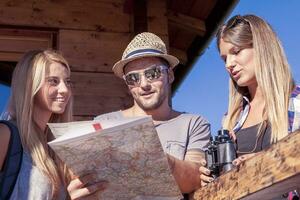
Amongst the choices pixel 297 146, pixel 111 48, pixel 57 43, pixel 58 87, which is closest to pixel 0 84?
pixel 57 43

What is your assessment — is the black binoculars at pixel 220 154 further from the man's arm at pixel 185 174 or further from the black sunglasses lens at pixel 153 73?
the black sunglasses lens at pixel 153 73

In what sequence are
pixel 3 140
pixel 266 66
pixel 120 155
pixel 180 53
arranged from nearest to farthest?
pixel 120 155 < pixel 3 140 < pixel 266 66 < pixel 180 53

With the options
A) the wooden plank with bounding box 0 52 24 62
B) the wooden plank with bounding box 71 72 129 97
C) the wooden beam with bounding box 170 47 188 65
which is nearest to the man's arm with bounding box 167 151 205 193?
the wooden plank with bounding box 71 72 129 97

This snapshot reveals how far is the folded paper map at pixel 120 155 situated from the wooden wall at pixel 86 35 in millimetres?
2855

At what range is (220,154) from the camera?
6.89 ft

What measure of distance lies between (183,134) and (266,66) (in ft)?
1.77

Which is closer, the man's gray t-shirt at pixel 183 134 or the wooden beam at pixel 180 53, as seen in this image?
the man's gray t-shirt at pixel 183 134

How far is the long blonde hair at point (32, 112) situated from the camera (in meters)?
2.38

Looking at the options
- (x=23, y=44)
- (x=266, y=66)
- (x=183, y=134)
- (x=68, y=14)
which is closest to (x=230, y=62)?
(x=266, y=66)

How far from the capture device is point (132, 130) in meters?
1.85

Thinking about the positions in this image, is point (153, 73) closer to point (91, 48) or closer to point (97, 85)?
point (97, 85)

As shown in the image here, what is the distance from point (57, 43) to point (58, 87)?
2642 millimetres

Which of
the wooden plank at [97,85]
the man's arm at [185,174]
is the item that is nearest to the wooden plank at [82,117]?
the wooden plank at [97,85]

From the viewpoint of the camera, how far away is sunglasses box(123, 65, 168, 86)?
276 centimetres
